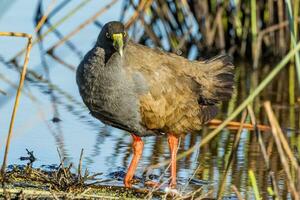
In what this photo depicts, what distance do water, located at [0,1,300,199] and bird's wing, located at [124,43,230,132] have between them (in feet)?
1.17

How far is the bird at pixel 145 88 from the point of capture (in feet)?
20.0

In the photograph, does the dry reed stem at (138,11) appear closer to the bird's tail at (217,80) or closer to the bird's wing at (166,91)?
the bird's tail at (217,80)

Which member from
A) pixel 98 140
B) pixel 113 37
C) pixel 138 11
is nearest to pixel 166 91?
pixel 113 37

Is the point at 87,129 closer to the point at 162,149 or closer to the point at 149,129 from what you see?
the point at 162,149

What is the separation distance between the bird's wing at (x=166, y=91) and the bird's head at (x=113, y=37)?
173 mm

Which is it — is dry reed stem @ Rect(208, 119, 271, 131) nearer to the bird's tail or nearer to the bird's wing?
the bird's tail

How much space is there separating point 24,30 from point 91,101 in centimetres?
500

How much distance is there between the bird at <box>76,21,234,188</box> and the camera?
20.0 ft

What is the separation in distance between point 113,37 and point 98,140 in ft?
5.44

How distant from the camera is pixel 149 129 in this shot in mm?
6480

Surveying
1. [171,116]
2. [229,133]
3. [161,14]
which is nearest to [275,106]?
[229,133]

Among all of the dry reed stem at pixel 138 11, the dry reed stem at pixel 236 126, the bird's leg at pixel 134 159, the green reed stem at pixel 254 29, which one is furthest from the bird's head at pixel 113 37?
the green reed stem at pixel 254 29

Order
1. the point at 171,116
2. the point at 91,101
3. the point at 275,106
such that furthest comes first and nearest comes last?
the point at 275,106 → the point at 171,116 → the point at 91,101

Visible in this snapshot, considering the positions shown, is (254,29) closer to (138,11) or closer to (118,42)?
(138,11)
